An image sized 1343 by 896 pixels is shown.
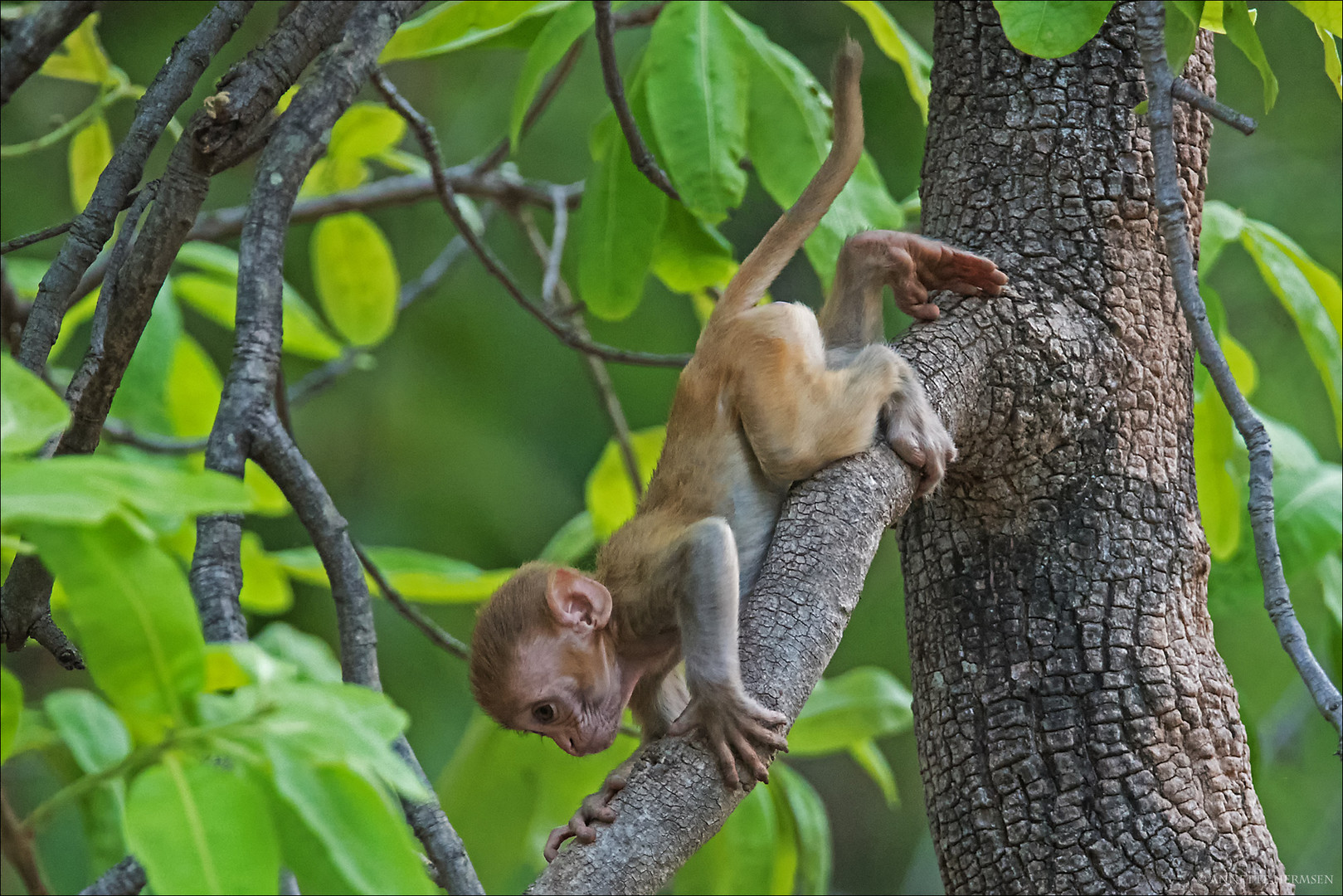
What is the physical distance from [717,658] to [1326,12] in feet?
4.79

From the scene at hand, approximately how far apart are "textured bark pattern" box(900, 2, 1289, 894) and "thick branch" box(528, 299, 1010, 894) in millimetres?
122

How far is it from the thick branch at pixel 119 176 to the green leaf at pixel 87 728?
103 cm

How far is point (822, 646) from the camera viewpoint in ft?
6.79

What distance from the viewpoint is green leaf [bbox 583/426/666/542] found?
4324 mm

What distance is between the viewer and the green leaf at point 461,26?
326cm

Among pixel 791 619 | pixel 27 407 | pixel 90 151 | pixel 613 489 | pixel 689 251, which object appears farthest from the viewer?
pixel 613 489

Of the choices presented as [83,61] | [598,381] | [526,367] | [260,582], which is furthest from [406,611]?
[526,367]

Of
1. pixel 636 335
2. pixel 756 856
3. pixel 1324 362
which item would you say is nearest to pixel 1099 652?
pixel 1324 362

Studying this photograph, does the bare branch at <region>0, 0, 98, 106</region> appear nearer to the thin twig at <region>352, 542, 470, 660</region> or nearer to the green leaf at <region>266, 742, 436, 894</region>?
the green leaf at <region>266, 742, 436, 894</region>

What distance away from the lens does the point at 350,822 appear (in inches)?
39.4

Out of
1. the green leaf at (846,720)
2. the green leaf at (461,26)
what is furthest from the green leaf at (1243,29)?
the green leaf at (846,720)

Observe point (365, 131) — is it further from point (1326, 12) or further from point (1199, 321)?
point (1326, 12)

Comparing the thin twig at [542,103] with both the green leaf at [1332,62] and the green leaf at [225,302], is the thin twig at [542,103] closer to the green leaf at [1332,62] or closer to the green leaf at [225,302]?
the green leaf at [225,302]

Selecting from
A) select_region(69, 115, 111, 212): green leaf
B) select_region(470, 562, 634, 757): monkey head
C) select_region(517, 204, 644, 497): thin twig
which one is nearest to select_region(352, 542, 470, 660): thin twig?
select_region(470, 562, 634, 757): monkey head
